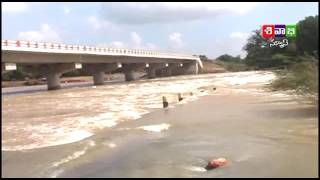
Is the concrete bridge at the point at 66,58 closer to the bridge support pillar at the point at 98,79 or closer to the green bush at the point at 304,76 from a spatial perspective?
the bridge support pillar at the point at 98,79

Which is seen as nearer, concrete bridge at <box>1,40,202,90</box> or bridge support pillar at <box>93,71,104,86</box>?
concrete bridge at <box>1,40,202,90</box>

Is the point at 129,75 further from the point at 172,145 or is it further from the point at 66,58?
the point at 172,145

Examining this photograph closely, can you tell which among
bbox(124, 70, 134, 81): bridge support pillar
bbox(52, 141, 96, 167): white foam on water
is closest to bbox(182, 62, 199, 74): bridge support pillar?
bbox(124, 70, 134, 81): bridge support pillar

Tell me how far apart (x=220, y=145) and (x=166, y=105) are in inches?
673

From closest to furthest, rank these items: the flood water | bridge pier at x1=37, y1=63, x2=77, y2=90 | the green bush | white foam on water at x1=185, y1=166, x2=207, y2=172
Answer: white foam on water at x1=185, y1=166, x2=207, y2=172 → the flood water → the green bush → bridge pier at x1=37, y1=63, x2=77, y2=90

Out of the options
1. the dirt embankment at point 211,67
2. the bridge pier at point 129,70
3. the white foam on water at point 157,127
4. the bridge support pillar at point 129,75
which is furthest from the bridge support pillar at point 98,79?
the white foam on water at point 157,127

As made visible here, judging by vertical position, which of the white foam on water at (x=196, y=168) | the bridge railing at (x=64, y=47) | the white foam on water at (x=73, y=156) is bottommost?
the white foam on water at (x=73, y=156)

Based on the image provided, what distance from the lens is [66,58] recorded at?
7475cm

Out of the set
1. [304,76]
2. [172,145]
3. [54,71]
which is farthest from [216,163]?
[54,71]

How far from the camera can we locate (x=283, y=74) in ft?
75.5

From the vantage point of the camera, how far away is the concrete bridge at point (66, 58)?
59.7 m

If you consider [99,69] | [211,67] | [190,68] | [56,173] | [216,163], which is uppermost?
[99,69]

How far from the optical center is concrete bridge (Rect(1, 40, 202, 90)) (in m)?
59.7

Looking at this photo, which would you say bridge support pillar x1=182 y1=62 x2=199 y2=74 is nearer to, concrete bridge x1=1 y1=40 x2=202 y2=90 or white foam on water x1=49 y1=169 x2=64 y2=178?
concrete bridge x1=1 y1=40 x2=202 y2=90
